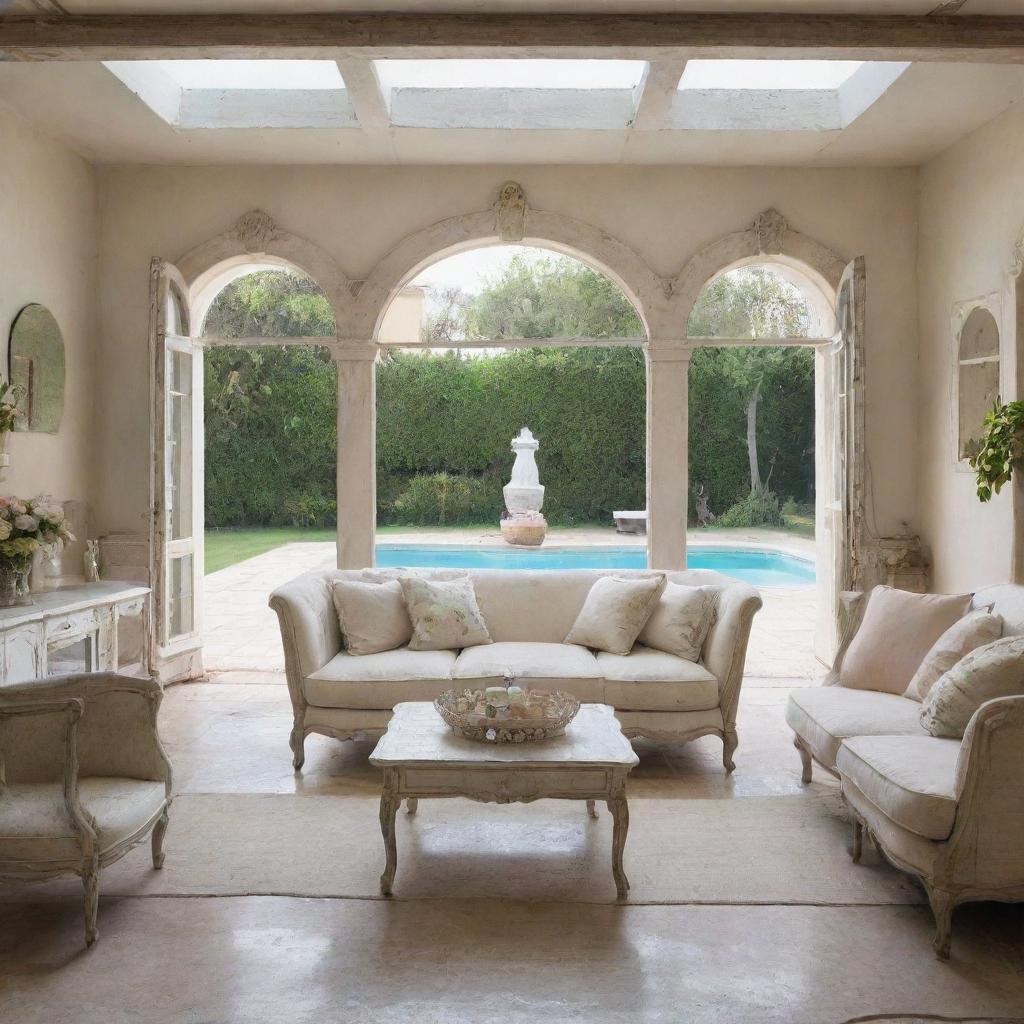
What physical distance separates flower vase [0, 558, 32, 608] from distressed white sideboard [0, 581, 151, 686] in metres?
0.06

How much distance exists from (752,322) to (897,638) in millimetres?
12058

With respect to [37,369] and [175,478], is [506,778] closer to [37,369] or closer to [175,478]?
[37,369]

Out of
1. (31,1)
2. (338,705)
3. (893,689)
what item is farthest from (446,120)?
(893,689)

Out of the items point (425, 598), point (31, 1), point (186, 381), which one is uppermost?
point (31, 1)

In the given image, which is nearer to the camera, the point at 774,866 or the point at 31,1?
the point at 774,866

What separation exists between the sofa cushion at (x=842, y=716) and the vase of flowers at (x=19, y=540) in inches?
145

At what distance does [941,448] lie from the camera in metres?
6.24

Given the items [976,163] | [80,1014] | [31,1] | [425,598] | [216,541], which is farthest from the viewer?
[216,541]

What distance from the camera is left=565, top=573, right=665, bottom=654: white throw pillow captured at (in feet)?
17.1

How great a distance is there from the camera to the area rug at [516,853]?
3.45 m

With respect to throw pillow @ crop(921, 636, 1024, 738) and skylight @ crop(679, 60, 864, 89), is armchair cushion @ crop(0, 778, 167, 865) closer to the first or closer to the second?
throw pillow @ crop(921, 636, 1024, 738)

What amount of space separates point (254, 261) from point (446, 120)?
181cm

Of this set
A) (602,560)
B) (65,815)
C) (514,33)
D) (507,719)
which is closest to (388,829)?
(507,719)

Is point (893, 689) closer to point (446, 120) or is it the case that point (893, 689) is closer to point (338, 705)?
point (338, 705)
